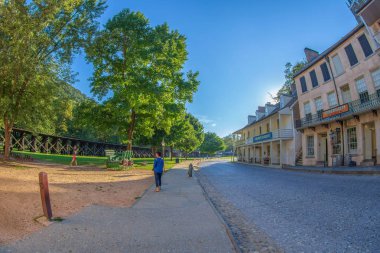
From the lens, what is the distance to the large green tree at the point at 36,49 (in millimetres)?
13211

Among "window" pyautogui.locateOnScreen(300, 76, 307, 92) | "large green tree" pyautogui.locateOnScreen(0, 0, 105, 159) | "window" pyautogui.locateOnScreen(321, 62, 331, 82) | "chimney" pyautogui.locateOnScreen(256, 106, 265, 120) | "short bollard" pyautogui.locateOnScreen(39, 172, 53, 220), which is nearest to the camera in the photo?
"short bollard" pyautogui.locateOnScreen(39, 172, 53, 220)

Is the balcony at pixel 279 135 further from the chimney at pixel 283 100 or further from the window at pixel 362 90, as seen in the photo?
the window at pixel 362 90

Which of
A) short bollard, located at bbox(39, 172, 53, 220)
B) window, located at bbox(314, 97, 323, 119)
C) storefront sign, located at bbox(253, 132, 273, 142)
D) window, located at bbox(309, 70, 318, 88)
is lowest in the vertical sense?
short bollard, located at bbox(39, 172, 53, 220)

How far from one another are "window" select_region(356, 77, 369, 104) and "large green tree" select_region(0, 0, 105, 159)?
19338 millimetres

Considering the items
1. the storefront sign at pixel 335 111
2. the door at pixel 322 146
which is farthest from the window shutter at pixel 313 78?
the door at pixel 322 146

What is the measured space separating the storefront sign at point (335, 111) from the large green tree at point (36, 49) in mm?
18965

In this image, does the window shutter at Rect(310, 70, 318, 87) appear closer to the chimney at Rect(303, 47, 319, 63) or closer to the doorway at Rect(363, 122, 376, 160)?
the chimney at Rect(303, 47, 319, 63)

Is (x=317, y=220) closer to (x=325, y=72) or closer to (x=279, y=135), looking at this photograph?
(x=325, y=72)

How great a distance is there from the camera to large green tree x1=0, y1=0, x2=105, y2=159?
13.2 metres

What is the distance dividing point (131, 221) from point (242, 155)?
4782 cm

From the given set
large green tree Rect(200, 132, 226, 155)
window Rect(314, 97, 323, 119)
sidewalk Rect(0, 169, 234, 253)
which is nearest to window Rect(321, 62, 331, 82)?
window Rect(314, 97, 323, 119)

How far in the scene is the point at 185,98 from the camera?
24.8 meters

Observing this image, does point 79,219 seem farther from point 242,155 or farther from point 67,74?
point 242,155

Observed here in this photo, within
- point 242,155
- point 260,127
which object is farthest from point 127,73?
point 242,155
